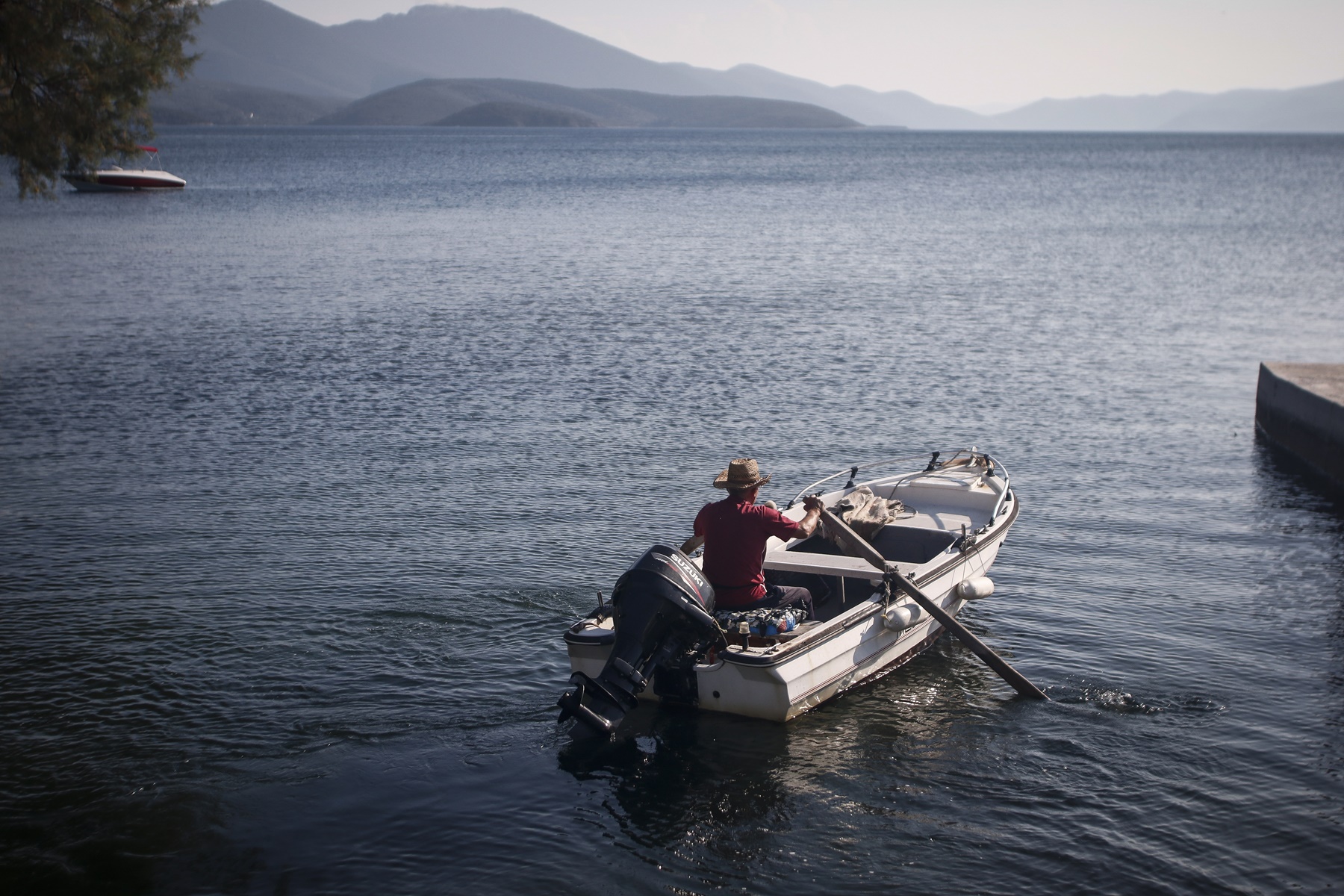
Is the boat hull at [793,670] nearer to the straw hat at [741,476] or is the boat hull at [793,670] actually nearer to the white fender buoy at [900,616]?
the white fender buoy at [900,616]

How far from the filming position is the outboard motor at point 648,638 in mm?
9070

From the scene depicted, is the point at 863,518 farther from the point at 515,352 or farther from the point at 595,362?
the point at 515,352

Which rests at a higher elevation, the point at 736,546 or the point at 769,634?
the point at 736,546

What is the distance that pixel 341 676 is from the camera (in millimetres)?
11070

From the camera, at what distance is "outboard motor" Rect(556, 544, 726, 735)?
A: 357 inches

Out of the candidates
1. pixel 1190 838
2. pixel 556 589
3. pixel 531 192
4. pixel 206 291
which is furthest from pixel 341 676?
pixel 531 192

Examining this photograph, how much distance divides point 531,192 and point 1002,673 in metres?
73.8

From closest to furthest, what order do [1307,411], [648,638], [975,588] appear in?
1. [648,638]
2. [975,588]
3. [1307,411]

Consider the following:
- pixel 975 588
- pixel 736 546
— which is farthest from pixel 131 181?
pixel 975 588

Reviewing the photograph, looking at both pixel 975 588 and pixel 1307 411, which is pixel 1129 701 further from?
pixel 1307 411

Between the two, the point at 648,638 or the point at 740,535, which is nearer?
the point at 648,638

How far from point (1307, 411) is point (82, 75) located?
19.8 m

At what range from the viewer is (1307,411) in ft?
62.1

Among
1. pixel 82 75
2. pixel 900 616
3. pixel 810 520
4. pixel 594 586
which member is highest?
pixel 82 75
